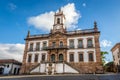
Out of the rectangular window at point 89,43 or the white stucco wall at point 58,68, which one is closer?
the white stucco wall at point 58,68

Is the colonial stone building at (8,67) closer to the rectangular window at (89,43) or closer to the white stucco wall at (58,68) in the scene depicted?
the white stucco wall at (58,68)

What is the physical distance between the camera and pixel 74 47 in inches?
1142

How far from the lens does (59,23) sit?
33.4m

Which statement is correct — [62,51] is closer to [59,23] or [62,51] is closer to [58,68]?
[58,68]

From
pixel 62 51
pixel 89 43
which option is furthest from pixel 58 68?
pixel 89 43

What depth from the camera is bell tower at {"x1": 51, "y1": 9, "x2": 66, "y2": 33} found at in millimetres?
32331

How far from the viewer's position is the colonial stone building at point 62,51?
25797 millimetres

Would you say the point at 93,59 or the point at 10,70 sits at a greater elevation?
the point at 93,59

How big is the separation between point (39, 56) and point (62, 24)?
10.5 m

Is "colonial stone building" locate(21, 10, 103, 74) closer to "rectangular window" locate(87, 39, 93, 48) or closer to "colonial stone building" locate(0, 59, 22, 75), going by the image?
"rectangular window" locate(87, 39, 93, 48)

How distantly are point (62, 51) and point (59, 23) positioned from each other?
845 centimetres

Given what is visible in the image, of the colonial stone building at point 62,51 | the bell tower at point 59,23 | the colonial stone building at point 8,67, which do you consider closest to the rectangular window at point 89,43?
the colonial stone building at point 62,51

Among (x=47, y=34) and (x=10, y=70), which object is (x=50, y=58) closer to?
(x=47, y=34)

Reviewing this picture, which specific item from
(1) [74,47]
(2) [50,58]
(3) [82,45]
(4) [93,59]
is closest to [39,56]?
(2) [50,58]
